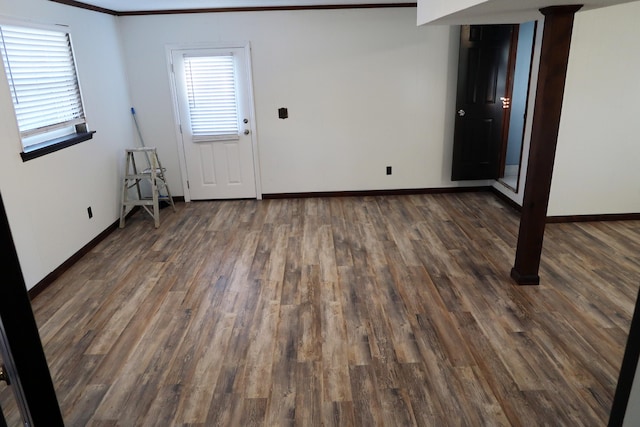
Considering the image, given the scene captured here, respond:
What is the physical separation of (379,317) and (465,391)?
0.82m

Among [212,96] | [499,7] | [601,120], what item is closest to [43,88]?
[212,96]

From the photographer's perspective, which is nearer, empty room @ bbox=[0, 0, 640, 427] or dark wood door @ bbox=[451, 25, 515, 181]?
empty room @ bbox=[0, 0, 640, 427]

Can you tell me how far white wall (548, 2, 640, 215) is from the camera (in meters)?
4.08

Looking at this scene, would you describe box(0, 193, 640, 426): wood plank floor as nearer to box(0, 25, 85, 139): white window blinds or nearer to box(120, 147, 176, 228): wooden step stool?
box(120, 147, 176, 228): wooden step stool

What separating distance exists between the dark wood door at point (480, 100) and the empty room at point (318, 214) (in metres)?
0.03

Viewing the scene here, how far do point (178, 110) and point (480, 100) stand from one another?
371 centimetres

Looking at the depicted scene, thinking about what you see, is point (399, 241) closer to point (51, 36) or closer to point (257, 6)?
point (257, 6)

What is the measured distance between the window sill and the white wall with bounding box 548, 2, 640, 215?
15.4ft

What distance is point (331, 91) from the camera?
5.41 m

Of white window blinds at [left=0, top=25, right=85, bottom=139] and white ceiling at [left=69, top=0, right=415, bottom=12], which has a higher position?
white ceiling at [left=69, top=0, right=415, bottom=12]

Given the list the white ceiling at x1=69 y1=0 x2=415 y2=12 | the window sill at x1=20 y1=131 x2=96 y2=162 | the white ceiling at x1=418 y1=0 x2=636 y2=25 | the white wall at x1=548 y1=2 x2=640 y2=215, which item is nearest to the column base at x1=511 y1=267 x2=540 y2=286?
the white wall at x1=548 y1=2 x2=640 y2=215

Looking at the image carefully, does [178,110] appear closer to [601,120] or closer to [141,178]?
[141,178]

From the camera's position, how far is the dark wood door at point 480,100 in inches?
200

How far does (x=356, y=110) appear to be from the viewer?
18.0 feet
